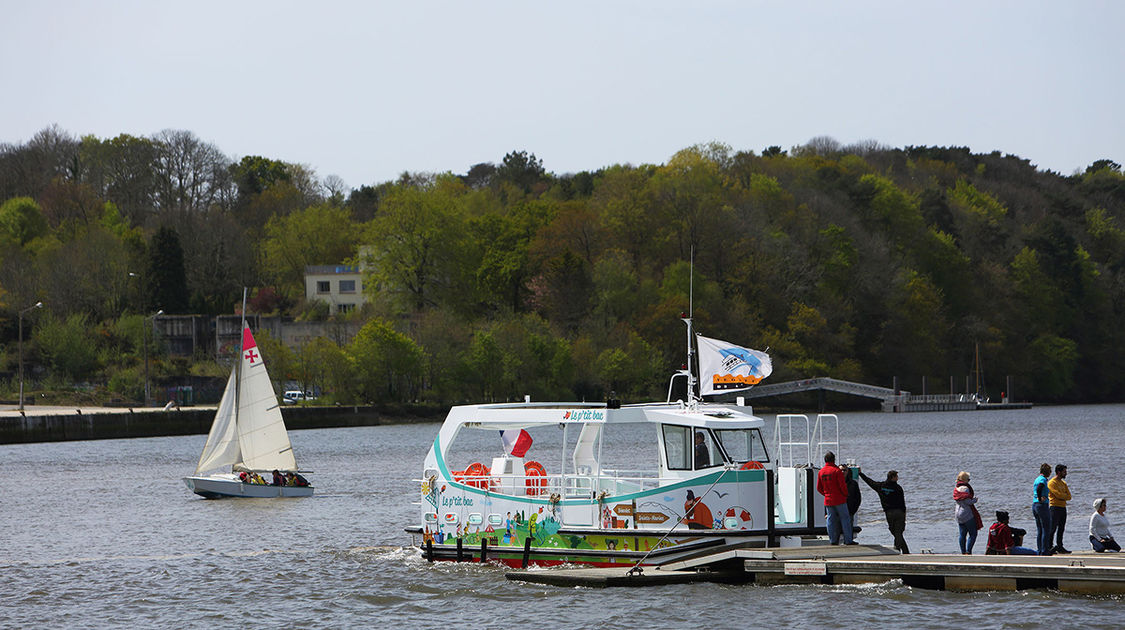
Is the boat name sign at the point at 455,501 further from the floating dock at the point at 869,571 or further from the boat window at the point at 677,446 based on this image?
the boat window at the point at 677,446

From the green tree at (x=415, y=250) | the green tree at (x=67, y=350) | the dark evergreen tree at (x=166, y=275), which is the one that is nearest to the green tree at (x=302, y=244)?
the green tree at (x=415, y=250)

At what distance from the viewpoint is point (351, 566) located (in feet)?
116

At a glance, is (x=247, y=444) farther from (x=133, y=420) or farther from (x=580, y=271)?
(x=580, y=271)

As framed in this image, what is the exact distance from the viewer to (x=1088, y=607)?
2564cm

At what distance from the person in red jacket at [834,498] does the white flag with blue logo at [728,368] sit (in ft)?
9.57

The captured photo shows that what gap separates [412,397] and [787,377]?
38878 mm

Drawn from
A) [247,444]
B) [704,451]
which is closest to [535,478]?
[704,451]

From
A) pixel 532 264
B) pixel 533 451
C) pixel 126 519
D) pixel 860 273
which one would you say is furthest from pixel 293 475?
pixel 860 273

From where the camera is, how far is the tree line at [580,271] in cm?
12425

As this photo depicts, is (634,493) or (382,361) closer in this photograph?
(634,493)

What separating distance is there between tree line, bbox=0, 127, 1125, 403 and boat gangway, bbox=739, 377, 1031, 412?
120 inches

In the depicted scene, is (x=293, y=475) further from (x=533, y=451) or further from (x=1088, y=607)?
(x=1088, y=607)

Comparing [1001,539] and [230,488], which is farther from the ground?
[1001,539]

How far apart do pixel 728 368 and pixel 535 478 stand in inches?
199
